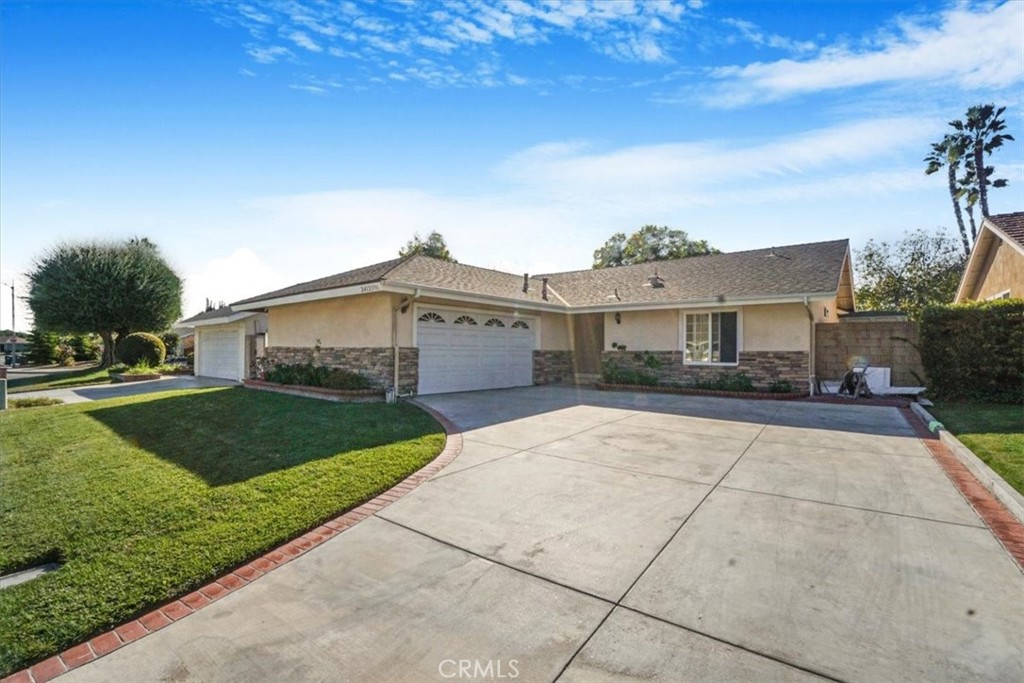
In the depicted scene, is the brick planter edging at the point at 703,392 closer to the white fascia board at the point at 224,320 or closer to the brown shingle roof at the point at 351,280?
the brown shingle roof at the point at 351,280

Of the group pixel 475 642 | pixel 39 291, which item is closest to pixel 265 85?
pixel 475 642

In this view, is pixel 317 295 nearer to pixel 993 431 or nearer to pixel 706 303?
pixel 706 303

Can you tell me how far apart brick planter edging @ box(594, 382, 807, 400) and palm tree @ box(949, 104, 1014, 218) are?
881 inches

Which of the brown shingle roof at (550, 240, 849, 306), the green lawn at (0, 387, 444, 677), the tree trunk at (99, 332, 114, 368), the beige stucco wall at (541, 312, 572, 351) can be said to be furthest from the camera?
the tree trunk at (99, 332, 114, 368)

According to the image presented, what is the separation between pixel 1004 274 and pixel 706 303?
26.7 feet

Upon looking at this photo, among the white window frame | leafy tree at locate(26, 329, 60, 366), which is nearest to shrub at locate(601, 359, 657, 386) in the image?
the white window frame

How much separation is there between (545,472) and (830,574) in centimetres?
293

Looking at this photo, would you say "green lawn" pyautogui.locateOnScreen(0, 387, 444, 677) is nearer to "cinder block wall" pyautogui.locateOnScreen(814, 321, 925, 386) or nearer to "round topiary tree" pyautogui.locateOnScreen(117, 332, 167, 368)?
"cinder block wall" pyautogui.locateOnScreen(814, 321, 925, 386)

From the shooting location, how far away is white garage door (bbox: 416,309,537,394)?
12352mm

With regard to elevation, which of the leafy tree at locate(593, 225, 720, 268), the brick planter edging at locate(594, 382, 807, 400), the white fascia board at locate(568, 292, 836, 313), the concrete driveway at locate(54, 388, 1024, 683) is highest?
the leafy tree at locate(593, 225, 720, 268)

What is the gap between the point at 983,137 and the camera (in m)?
24.8

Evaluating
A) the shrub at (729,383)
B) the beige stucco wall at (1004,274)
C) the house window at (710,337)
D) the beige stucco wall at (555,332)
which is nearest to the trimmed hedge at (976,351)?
the beige stucco wall at (1004,274)

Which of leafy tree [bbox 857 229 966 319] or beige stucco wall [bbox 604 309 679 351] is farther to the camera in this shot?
leafy tree [bbox 857 229 966 319]

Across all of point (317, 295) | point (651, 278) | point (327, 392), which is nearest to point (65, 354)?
point (317, 295)
